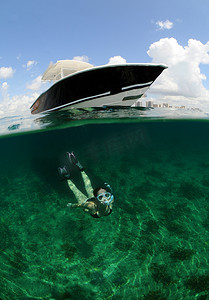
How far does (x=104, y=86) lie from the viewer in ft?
27.5

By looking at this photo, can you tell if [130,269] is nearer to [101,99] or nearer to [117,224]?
[117,224]

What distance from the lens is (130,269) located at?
192 inches

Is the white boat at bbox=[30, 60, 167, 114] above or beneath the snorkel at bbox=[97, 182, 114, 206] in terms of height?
above

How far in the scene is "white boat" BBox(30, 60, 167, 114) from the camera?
25.8 ft

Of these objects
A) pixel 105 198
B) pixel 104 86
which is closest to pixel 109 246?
pixel 105 198

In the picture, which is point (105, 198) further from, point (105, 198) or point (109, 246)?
point (109, 246)

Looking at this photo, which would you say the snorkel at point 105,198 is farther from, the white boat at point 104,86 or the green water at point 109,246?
the white boat at point 104,86

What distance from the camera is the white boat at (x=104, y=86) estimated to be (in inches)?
310

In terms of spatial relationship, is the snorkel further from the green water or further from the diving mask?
the green water

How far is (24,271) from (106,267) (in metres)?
2.37

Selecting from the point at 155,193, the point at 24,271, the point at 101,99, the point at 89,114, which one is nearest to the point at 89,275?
the point at 24,271

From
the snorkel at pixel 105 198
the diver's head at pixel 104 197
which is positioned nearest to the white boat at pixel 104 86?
the diver's head at pixel 104 197

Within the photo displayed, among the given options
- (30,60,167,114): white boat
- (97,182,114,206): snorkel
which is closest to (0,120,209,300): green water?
(97,182,114,206): snorkel

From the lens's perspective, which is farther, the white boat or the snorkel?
the white boat
